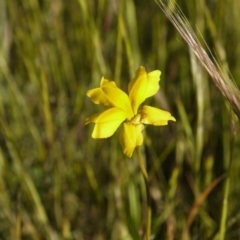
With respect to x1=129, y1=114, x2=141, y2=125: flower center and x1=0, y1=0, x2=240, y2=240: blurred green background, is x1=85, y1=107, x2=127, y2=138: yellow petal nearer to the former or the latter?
x1=129, y1=114, x2=141, y2=125: flower center

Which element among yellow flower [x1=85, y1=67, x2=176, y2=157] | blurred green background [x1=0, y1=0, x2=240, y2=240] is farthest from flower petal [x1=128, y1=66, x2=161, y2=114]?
blurred green background [x1=0, y1=0, x2=240, y2=240]

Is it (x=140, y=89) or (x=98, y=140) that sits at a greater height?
(x=140, y=89)

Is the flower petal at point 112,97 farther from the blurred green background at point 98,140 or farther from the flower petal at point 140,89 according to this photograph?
the blurred green background at point 98,140

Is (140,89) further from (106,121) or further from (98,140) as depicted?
(98,140)

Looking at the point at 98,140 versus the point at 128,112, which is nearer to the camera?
the point at 128,112

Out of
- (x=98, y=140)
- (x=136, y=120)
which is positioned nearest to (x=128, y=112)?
(x=136, y=120)

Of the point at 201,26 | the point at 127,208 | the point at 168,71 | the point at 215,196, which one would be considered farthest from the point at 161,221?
the point at 168,71

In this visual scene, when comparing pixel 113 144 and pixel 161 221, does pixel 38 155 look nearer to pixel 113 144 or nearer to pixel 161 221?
pixel 113 144
